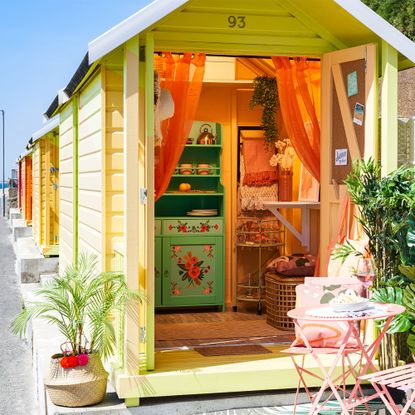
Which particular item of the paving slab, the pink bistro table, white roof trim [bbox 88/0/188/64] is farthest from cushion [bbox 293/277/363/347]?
the paving slab

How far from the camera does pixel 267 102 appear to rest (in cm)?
858

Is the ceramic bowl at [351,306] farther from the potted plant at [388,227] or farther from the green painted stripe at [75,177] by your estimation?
the green painted stripe at [75,177]

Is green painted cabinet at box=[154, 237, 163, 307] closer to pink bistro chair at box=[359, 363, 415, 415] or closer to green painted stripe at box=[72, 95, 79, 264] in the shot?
green painted stripe at box=[72, 95, 79, 264]

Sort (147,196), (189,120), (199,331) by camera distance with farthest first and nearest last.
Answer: (199,331)
(189,120)
(147,196)

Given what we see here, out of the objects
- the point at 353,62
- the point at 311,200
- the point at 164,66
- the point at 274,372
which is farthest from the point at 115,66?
the point at 311,200

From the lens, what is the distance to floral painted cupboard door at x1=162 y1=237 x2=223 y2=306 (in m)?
8.71

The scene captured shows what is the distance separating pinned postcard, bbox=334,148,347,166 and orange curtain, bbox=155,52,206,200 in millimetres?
1258

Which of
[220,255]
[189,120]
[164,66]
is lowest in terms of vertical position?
[220,255]

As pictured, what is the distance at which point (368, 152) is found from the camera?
6066mm

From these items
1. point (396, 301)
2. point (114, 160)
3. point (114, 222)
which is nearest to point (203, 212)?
point (114, 222)

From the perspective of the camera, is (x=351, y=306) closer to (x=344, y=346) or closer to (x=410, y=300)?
(x=344, y=346)

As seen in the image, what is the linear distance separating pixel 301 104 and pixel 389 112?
4.35ft

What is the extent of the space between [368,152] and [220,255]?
3130 millimetres

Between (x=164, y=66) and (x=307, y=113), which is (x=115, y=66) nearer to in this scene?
(x=164, y=66)
